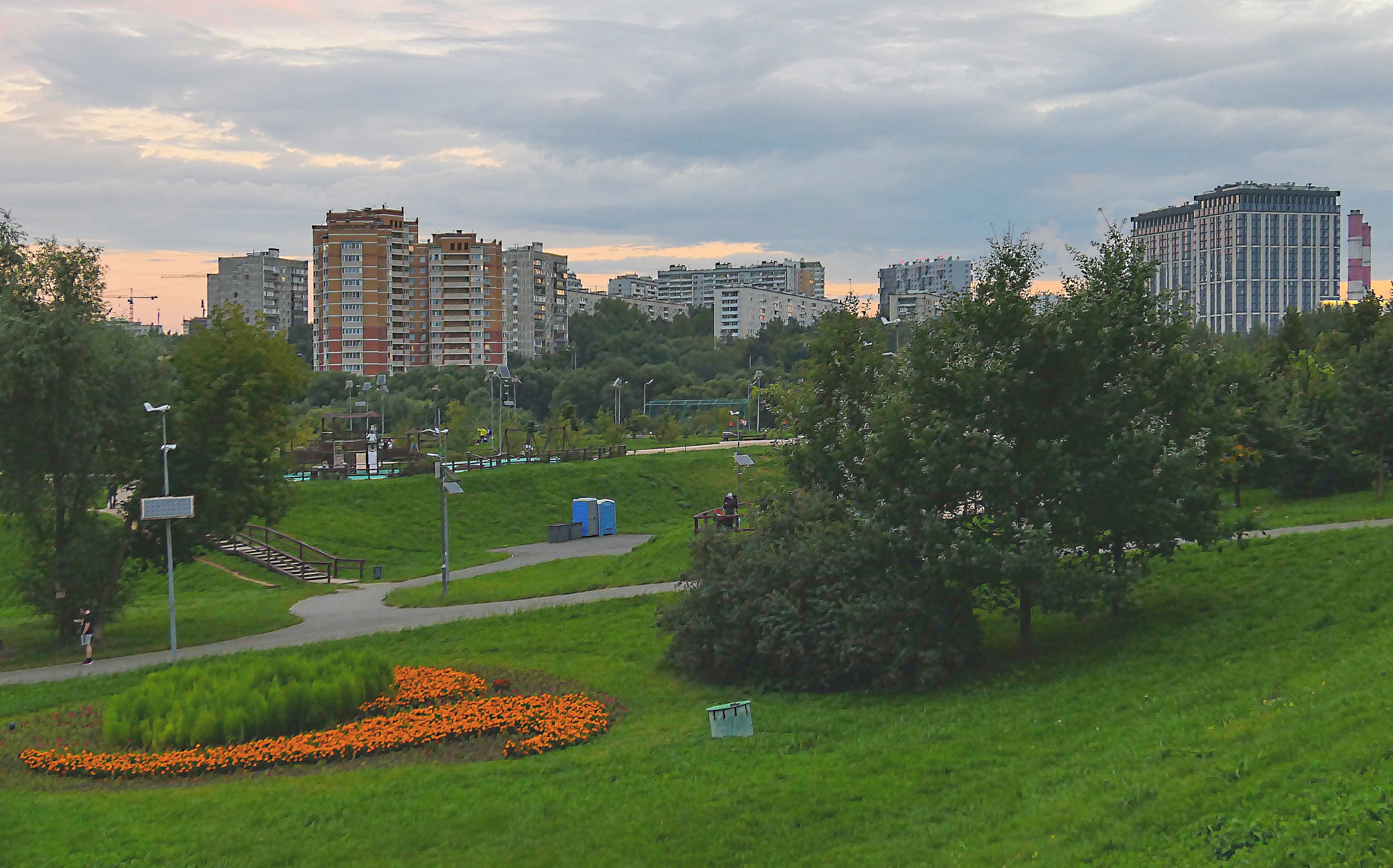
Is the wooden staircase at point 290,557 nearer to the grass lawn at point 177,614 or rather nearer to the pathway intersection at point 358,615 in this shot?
the grass lawn at point 177,614

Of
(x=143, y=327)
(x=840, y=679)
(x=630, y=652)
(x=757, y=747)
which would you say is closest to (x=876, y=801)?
(x=757, y=747)

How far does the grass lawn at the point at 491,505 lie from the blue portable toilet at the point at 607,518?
2.07m

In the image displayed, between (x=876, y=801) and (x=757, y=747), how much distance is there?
8.70ft

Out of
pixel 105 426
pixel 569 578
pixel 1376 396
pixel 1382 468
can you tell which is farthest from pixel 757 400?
pixel 105 426

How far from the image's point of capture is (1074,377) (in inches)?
724

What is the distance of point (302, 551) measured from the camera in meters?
40.6

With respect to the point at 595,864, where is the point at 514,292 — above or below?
above

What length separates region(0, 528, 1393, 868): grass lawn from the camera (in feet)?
33.8

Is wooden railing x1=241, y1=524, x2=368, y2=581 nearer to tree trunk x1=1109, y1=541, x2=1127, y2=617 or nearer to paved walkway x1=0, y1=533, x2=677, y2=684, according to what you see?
paved walkway x1=0, y1=533, x2=677, y2=684

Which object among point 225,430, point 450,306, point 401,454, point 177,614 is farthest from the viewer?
point 450,306

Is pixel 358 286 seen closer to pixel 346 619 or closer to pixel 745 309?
pixel 745 309

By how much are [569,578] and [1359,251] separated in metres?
141

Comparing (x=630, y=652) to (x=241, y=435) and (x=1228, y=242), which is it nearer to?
(x=241, y=435)

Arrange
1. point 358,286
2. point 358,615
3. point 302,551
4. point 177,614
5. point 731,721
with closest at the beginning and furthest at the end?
1. point 731,721
2. point 358,615
3. point 177,614
4. point 302,551
5. point 358,286
